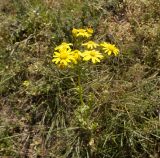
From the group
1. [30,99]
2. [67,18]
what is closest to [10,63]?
[30,99]

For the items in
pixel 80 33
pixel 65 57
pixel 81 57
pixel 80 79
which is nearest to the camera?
pixel 65 57

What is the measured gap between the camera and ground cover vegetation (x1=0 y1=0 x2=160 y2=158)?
10.3ft

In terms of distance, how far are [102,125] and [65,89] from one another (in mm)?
494

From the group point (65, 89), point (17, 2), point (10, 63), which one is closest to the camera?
point (65, 89)

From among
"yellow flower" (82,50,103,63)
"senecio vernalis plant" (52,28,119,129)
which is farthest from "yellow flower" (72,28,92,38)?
"yellow flower" (82,50,103,63)

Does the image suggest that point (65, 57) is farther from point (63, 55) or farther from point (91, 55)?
point (91, 55)

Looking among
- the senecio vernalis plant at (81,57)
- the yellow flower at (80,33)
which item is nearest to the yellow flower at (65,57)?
the senecio vernalis plant at (81,57)

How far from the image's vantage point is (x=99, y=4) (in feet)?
13.0

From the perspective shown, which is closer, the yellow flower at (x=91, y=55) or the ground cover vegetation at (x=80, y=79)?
the yellow flower at (x=91, y=55)

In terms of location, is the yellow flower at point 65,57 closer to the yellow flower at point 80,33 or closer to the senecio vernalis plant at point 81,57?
the senecio vernalis plant at point 81,57

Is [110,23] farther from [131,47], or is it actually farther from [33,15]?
[33,15]

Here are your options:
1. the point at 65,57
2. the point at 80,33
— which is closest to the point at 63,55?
the point at 65,57

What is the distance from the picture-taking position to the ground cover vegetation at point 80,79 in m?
3.15

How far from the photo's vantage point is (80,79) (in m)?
3.46
